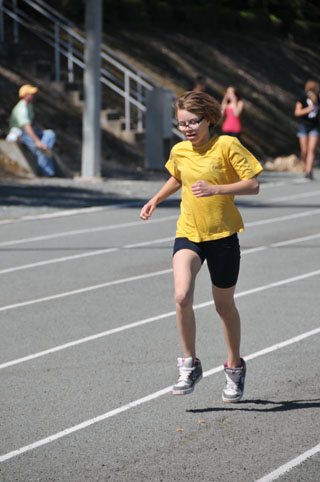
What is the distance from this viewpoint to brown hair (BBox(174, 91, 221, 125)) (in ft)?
17.5

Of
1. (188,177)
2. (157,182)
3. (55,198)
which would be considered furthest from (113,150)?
(188,177)

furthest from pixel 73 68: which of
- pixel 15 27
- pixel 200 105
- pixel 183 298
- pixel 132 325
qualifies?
pixel 183 298

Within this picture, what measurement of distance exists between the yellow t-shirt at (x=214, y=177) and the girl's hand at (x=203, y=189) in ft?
0.56

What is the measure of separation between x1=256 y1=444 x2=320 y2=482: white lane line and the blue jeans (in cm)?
1412

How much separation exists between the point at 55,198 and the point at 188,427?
11286 millimetres

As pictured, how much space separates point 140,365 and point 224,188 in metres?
1.69

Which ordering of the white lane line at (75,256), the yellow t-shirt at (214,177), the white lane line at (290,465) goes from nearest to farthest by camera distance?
the white lane line at (290,465)
the yellow t-shirt at (214,177)
the white lane line at (75,256)

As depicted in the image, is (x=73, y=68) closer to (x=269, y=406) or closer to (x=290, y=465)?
(x=269, y=406)

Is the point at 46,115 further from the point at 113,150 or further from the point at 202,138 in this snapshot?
the point at 202,138

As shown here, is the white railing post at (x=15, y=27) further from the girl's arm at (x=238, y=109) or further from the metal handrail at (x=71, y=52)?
the girl's arm at (x=238, y=109)

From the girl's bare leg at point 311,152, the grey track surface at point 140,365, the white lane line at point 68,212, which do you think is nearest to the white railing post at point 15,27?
the girl's bare leg at point 311,152

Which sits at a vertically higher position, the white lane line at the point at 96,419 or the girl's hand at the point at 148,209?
the girl's hand at the point at 148,209

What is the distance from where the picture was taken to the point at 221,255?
5.40 meters

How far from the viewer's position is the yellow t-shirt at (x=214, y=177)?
209 inches
